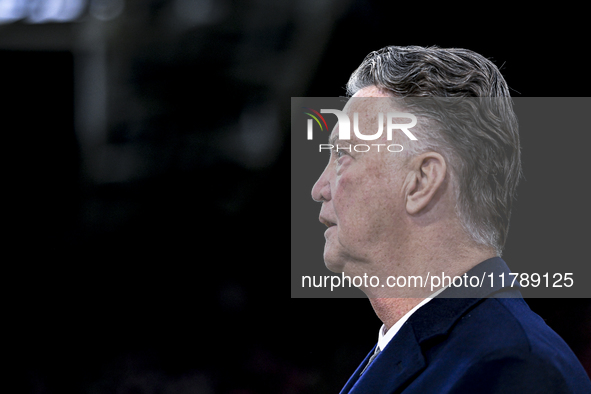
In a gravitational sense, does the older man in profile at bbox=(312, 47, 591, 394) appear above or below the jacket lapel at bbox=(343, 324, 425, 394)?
above

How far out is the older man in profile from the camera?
0.99m

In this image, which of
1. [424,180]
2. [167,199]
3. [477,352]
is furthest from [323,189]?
[167,199]

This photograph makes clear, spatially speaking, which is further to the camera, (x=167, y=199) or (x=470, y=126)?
(x=167, y=199)

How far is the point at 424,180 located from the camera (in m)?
1.09

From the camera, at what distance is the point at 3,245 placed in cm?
276

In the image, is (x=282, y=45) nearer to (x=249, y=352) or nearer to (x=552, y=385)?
(x=249, y=352)

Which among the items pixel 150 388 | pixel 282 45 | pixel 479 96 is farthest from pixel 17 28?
pixel 479 96

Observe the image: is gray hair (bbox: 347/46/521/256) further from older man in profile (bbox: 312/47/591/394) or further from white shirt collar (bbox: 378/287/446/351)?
white shirt collar (bbox: 378/287/446/351)

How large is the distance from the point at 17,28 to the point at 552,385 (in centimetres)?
295

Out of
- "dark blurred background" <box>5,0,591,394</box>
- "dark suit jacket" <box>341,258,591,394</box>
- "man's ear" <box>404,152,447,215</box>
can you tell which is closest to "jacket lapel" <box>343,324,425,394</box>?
"dark suit jacket" <box>341,258,591,394</box>

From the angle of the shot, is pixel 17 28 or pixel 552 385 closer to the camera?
pixel 552 385

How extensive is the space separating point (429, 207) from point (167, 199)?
71.7 inches

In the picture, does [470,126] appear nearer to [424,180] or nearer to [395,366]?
[424,180]

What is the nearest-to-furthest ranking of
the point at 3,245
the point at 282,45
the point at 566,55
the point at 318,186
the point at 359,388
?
the point at 359,388 → the point at 318,186 → the point at 566,55 → the point at 282,45 → the point at 3,245
